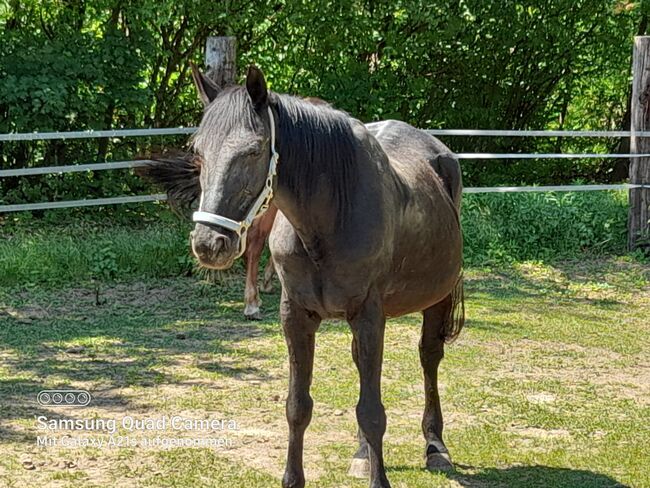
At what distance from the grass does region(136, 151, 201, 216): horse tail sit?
4.32 feet

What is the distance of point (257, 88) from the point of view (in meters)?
3.71

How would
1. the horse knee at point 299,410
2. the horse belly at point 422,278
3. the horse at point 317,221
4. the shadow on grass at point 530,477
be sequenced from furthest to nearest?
1. the shadow on grass at point 530,477
2. the horse belly at point 422,278
3. the horse knee at point 299,410
4. the horse at point 317,221

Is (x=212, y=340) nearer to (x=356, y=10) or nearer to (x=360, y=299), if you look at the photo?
(x=360, y=299)

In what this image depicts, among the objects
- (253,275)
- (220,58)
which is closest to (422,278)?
(253,275)

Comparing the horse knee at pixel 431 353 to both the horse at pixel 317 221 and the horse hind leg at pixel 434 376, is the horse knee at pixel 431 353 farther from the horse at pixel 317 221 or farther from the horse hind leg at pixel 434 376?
the horse at pixel 317 221

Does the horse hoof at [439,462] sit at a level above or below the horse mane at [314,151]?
below

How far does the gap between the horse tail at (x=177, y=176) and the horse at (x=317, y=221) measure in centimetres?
8

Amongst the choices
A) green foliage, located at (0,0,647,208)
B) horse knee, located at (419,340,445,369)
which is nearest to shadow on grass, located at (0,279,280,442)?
horse knee, located at (419,340,445,369)

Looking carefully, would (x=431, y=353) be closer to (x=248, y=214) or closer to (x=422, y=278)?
(x=422, y=278)

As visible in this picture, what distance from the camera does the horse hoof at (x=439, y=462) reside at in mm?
4785

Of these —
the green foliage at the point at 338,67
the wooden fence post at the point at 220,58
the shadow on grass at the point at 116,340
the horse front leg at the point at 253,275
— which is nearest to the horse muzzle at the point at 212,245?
the shadow on grass at the point at 116,340

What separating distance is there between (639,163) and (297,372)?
25.2 ft

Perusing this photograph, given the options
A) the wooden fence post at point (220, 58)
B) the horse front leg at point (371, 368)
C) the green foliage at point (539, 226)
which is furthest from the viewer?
the green foliage at point (539, 226)

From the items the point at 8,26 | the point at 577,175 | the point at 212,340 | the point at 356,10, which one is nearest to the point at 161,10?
the point at 8,26
